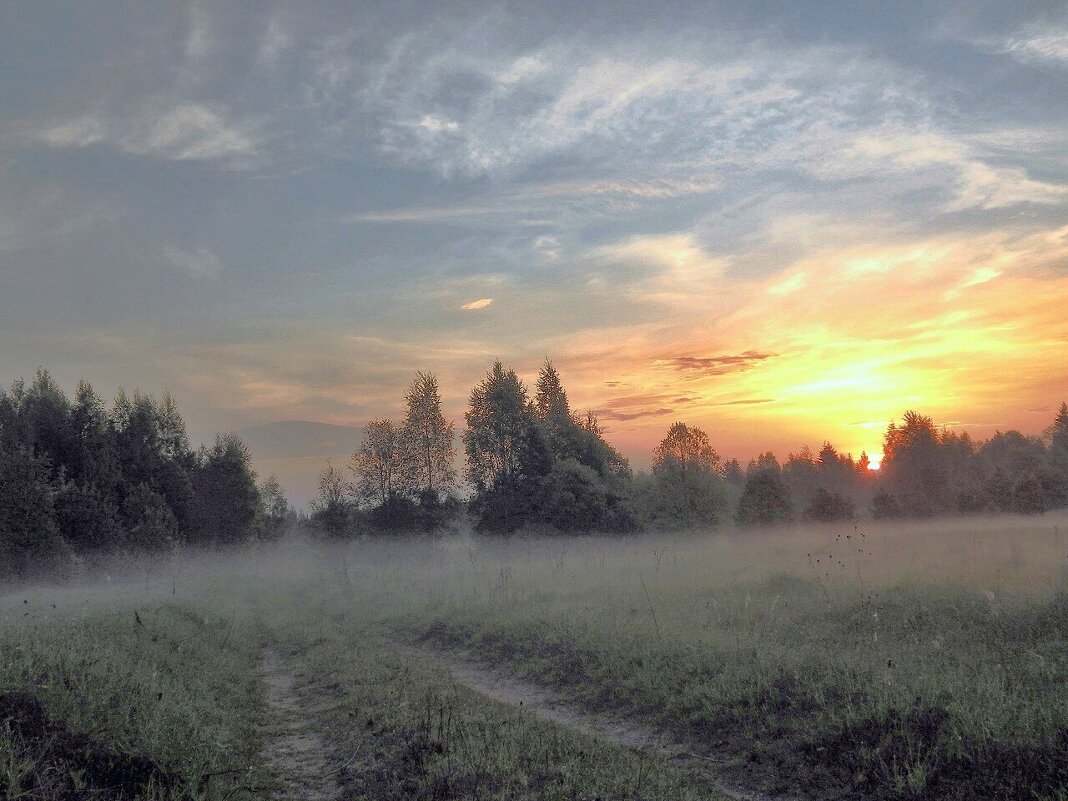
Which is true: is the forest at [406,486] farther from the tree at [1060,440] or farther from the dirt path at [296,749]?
the dirt path at [296,749]

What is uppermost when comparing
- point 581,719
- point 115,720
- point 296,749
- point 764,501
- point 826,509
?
point 115,720

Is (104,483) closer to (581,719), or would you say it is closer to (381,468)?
(381,468)

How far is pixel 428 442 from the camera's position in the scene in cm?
4428

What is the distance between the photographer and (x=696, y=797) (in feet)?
22.7

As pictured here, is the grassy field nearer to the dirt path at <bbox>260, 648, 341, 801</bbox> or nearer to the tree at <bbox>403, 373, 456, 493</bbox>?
the dirt path at <bbox>260, 648, 341, 801</bbox>

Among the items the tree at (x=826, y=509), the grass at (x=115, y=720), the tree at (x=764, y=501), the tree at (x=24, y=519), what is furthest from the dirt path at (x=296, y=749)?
the tree at (x=826, y=509)

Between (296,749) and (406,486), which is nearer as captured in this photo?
(296,749)

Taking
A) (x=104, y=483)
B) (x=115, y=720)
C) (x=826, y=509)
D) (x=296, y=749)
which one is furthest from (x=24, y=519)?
(x=826, y=509)

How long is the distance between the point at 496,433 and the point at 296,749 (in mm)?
33319

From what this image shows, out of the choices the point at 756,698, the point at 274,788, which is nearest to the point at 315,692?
the point at 274,788

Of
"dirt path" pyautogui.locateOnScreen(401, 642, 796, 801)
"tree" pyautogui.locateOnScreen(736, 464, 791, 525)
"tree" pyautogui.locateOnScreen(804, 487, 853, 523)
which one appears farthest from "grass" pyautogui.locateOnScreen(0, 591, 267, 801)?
"tree" pyautogui.locateOnScreen(804, 487, 853, 523)

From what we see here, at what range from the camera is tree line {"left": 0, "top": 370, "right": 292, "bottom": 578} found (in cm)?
3231

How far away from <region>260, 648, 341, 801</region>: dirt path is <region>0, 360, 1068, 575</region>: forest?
2680 centimetres

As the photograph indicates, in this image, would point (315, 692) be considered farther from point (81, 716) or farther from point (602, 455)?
point (602, 455)
